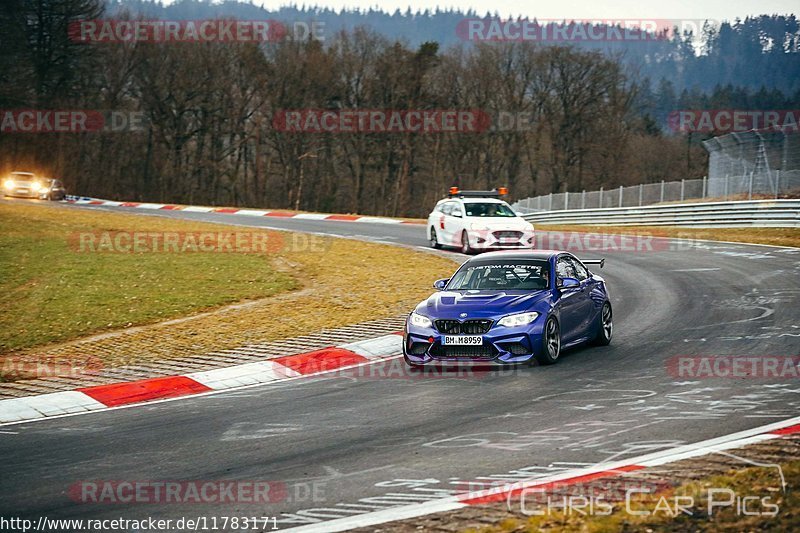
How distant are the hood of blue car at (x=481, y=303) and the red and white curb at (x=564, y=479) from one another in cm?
389

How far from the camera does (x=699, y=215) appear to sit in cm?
3491

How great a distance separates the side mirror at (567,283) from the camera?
40.4 ft

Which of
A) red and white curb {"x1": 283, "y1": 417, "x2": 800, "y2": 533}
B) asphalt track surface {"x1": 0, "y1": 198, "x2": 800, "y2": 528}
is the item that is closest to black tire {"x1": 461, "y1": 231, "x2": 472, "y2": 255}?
asphalt track surface {"x1": 0, "y1": 198, "x2": 800, "y2": 528}

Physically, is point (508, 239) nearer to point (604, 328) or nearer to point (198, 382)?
point (604, 328)

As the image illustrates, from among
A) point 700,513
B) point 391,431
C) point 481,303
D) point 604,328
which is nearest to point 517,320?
point 481,303

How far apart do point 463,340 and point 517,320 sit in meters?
0.68

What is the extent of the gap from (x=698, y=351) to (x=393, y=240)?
60.0ft

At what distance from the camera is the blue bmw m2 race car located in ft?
36.6

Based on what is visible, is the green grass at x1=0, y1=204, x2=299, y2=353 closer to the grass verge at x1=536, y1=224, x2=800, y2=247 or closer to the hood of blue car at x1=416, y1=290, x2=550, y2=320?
the hood of blue car at x1=416, y1=290, x2=550, y2=320

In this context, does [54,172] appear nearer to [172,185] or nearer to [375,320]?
[172,185]

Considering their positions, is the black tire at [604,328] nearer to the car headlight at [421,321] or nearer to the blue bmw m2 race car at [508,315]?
the blue bmw m2 race car at [508,315]

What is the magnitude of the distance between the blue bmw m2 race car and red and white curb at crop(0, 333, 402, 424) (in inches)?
53.5

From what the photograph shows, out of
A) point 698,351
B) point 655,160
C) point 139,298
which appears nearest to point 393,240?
point 139,298

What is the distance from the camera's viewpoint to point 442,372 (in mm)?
11516
